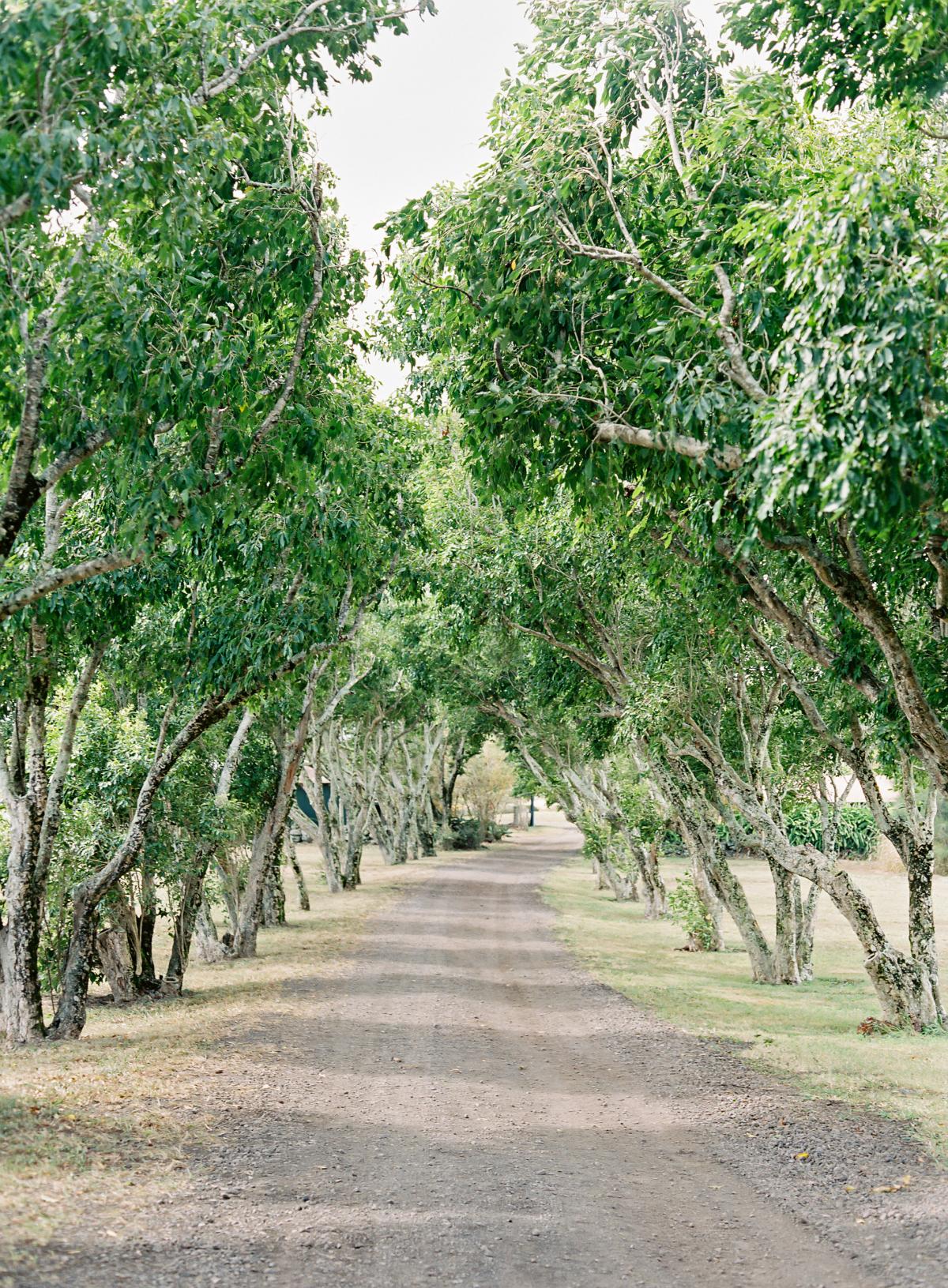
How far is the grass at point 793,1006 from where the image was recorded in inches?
414

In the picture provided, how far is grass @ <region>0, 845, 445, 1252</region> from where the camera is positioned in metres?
6.72

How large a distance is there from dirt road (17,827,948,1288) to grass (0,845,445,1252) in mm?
392

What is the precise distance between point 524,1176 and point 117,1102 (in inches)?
151

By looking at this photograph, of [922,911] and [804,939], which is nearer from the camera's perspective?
[922,911]

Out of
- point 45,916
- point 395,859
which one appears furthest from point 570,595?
point 395,859

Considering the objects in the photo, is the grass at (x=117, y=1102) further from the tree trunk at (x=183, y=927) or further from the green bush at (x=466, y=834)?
the green bush at (x=466, y=834)

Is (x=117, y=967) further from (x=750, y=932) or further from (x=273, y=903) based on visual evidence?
(x=750, y=932)

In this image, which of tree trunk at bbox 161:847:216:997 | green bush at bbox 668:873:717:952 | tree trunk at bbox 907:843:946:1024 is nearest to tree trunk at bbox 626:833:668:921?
green bush at bbox 668:873:717:952

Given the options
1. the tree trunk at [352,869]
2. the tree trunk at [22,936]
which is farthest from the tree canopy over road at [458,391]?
the tree trunk at [352,869]

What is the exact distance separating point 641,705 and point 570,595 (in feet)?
10.1

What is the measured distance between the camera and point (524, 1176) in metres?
7.53

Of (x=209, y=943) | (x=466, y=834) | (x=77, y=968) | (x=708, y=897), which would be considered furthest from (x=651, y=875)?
(x=466, y=834)

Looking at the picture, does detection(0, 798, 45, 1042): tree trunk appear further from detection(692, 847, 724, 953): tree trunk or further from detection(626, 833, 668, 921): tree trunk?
detection(626, 833, 668, 921): tree trunk

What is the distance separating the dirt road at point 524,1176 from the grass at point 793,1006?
670 mm
